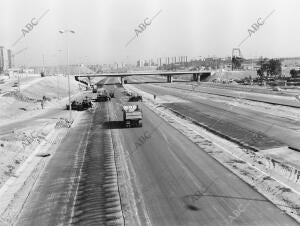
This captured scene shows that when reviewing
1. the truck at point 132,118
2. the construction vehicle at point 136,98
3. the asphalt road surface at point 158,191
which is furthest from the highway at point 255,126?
the construction vehicle at point 136,98

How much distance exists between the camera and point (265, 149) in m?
26.9

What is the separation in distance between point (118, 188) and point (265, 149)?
13.1 m

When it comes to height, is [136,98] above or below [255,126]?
above

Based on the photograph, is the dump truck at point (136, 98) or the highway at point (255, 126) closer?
the highway at point (255, 126)

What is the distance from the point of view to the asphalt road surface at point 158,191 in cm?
1443

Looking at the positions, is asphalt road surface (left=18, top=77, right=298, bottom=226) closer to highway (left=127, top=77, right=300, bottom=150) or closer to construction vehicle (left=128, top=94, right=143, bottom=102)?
highway (left=127, top=77, right=300, bottom=150)

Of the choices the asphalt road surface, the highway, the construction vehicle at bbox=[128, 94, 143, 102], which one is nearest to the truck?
the highway

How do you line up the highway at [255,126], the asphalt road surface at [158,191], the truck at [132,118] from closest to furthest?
the asphalt road surface at [158,191]
the highway at [255,126]
the truck at [132,118]

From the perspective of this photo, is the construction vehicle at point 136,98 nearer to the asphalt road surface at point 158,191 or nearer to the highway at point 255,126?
the highway at point 255,126

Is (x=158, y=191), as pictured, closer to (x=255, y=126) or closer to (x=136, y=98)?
(x=255, y=126)

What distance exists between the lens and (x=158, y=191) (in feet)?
57.4

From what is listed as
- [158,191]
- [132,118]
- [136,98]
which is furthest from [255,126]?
[136,98]

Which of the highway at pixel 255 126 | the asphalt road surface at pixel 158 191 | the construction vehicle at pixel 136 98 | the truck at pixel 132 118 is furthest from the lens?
the construction vehicle at pixel 136 98

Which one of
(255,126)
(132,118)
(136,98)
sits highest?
(132,118)
